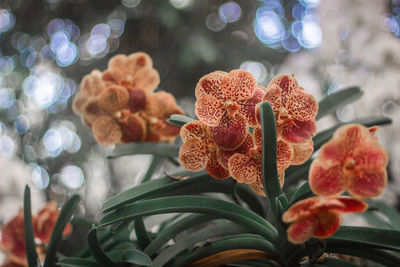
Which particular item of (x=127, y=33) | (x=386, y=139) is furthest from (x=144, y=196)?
(x=127, y=33)

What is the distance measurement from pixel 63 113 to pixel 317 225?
4.31 feet

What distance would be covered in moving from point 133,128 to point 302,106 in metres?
0.26

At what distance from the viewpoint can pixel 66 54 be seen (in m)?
1.45

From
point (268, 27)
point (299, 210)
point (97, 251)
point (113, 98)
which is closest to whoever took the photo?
point (299, 210)

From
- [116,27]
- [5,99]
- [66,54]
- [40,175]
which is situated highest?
[116,27]

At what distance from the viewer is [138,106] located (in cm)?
50

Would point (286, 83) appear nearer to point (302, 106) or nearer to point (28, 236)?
point (302, 106)

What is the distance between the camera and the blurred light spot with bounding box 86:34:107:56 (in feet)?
4.66

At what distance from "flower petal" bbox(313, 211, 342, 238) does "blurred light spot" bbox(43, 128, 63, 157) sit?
1293mm

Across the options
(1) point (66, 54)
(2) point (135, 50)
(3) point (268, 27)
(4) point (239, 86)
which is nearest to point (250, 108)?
(4) point (239, 86)

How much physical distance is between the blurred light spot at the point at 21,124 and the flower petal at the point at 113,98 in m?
1.10

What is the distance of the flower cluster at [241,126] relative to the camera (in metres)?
0.31

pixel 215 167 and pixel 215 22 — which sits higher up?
pixel 215 22

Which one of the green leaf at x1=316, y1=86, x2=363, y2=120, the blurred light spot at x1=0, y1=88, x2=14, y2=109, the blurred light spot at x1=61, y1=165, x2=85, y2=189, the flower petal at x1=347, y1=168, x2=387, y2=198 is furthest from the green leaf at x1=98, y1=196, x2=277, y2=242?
the blurred light spot at x1=0, y1=88, x2=14, y2=109
